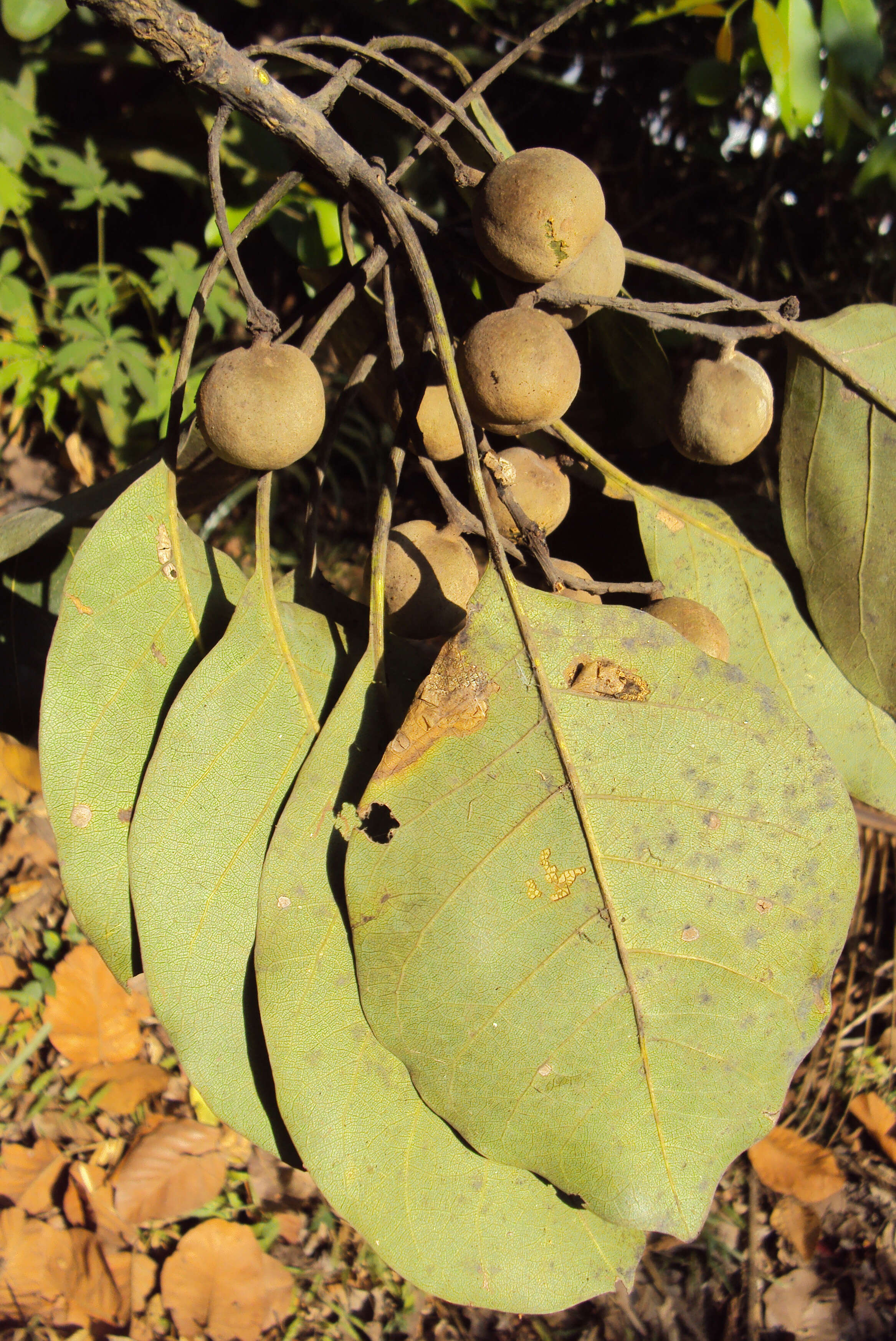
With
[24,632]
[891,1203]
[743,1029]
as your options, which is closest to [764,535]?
[743,1029]

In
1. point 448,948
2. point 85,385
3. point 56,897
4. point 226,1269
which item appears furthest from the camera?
point 56,897

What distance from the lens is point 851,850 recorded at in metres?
0.87

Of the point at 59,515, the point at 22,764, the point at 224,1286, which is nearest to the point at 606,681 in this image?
the point at 59,515

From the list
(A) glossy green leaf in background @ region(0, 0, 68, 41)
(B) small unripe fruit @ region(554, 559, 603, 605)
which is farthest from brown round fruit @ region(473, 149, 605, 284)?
(A) glossy green leaf in background @ region(0, 0, 68, 41)

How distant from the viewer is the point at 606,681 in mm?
855

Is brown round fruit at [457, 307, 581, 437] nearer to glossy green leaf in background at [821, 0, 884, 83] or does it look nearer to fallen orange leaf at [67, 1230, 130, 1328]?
glossy green leaf in background at [821, 0, 884, 83]

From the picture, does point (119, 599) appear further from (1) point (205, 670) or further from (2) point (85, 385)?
(2) point (85, 385)

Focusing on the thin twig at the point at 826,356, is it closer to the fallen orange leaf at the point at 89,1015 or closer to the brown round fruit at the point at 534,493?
the brown round fruit at the point at 534,493

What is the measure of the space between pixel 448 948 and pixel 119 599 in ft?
1.75

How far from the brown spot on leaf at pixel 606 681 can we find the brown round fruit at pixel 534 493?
22 centimetres

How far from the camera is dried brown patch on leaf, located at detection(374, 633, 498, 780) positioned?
832 millimetres

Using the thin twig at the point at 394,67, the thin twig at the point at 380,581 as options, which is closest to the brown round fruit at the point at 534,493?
the thin twig at the point at 380,581

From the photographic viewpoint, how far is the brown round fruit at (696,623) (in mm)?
982

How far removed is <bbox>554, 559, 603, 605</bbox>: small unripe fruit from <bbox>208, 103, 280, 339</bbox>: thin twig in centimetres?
39
